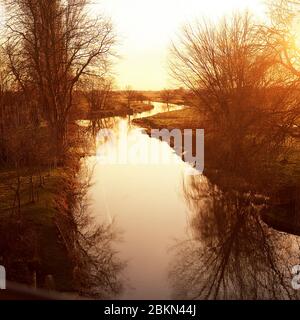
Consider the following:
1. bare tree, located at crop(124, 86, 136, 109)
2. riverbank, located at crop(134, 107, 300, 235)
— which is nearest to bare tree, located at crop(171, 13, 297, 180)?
riverbank, located at crop(134, 107, 300, 235)

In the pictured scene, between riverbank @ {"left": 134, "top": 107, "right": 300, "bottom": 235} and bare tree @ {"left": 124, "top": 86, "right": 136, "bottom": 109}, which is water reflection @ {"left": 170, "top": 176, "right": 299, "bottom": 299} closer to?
riverbank @ {"left": 134, "top": 107, "right": 300, "bottom": 235}

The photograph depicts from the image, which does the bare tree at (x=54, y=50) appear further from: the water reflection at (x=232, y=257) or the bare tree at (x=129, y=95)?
the bare tree at (x=129, y=95)

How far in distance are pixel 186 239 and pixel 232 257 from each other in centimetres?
171

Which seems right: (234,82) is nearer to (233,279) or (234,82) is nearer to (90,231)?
(90,231)

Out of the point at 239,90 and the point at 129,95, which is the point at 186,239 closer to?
the point at 239,90

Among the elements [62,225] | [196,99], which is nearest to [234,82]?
[196,99]

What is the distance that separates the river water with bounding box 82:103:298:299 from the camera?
10602 millimetres

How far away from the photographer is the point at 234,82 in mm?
23641

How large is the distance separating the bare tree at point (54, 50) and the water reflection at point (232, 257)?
10558 millimetres

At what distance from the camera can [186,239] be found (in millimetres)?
13531

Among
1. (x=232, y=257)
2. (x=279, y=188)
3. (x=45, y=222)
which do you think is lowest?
(x=232, y=257)

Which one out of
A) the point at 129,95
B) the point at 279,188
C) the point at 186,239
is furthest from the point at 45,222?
the point at 129,95

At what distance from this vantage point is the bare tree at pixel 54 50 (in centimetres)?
2355

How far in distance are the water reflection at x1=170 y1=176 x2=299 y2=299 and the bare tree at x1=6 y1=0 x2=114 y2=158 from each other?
10.6 metres
